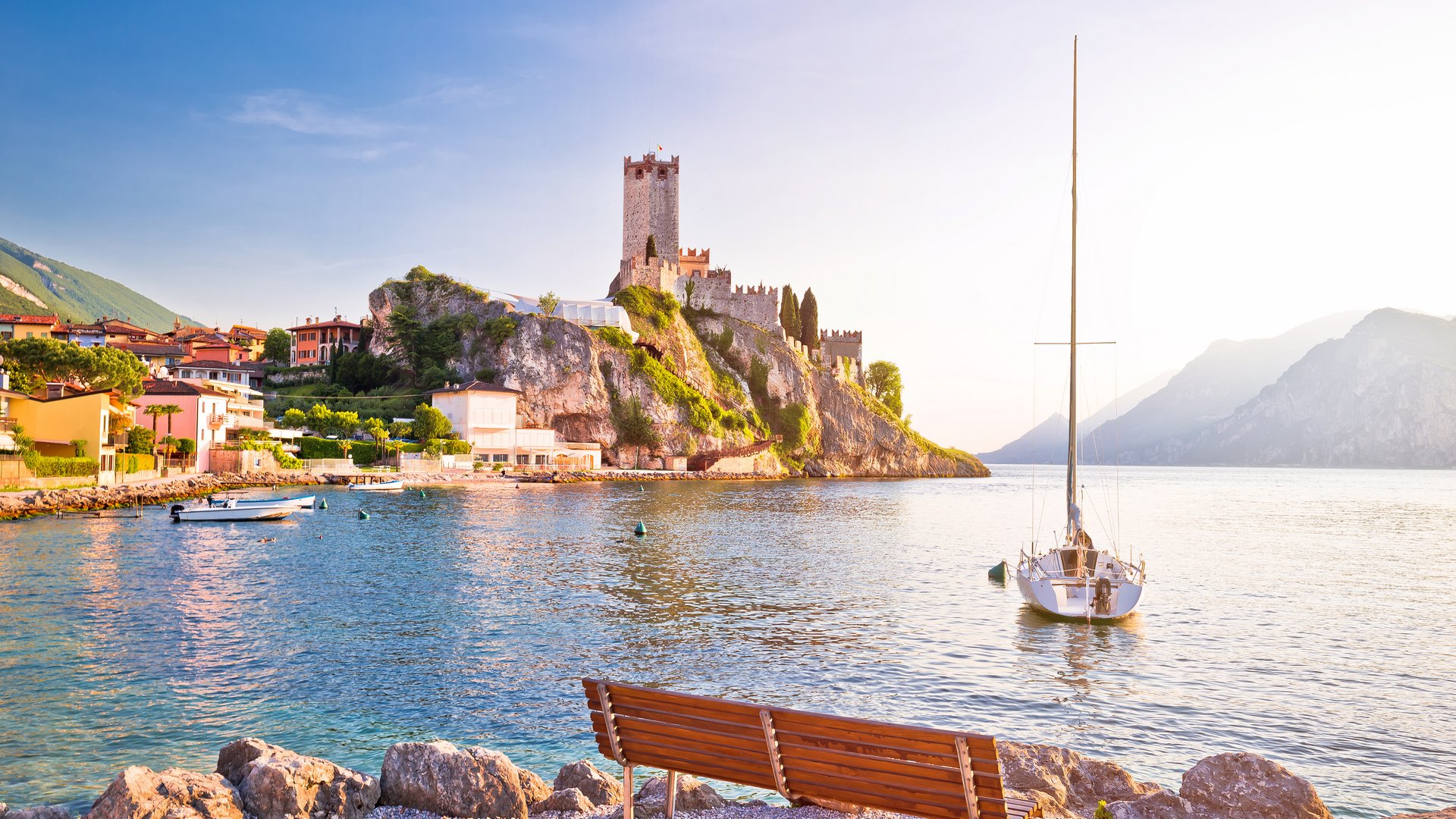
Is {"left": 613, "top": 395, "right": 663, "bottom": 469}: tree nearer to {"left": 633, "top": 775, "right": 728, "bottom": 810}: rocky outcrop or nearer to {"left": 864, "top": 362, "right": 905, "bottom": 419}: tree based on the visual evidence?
{"left": 864, "top": 362, "right": 905, "bottom": 419}: tree

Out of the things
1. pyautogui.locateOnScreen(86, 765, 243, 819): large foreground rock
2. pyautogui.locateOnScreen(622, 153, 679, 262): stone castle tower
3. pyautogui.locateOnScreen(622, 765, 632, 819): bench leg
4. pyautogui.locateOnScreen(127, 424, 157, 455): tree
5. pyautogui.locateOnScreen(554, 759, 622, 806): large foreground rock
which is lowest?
pyautogui.locateOnScreen(554, 759, 622, 806): large foreground rock

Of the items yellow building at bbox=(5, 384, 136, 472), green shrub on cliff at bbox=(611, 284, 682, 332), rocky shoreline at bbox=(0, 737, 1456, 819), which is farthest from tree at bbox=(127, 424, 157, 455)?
rocky shoreline at bbox=(0, 737, 1456, 819)

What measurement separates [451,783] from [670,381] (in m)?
113

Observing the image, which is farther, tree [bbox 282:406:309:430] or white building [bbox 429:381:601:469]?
white building [bbox 429:381:601:469]

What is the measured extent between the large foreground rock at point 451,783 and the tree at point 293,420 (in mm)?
93908

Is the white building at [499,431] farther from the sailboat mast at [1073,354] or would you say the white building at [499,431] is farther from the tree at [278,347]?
the sailboat mast at [1073,354]

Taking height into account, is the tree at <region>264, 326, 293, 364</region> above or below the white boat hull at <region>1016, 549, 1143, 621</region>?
above

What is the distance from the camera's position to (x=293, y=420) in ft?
302

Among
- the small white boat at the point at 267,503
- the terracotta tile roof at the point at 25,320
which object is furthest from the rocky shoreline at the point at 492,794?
the terracotta tile roof at the point at 25,320

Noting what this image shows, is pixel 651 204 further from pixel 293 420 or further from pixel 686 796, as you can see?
pixel 686 796

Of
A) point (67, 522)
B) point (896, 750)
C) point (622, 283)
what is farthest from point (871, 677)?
point (622, 283)

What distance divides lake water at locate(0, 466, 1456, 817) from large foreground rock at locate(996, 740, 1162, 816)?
2118 millimetres

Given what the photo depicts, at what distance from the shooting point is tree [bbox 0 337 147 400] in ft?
210

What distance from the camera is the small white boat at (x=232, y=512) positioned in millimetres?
46375
